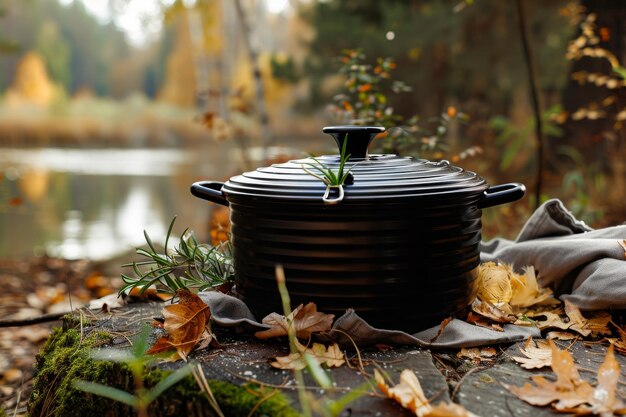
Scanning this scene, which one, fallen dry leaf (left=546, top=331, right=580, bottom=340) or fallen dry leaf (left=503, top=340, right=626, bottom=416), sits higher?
fallen dry leaf (left=503, top=340, right=626, bottom=416)

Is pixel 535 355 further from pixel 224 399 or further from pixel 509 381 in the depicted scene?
pixel 224 399

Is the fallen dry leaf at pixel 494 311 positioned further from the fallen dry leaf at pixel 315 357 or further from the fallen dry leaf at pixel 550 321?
the fallen dry leaf at pixel 315 357

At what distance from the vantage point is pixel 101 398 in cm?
175

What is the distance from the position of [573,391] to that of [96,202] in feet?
39.8

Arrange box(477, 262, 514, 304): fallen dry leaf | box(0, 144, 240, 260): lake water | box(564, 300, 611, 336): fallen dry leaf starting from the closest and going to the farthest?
box(564, 300, 611, 336): fallen dry leaf
box(477, 262, 514, 304): fallen dry leaf
box(0, 144, 240, 260): lake water

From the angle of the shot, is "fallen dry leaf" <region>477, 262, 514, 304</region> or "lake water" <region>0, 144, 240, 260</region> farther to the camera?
"lake water" <region>0, 144, 240, 260</region>

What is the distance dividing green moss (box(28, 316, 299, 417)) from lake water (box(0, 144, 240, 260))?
494mm

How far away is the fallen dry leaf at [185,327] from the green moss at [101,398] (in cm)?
12

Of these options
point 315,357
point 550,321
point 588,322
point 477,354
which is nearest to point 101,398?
point 315,357

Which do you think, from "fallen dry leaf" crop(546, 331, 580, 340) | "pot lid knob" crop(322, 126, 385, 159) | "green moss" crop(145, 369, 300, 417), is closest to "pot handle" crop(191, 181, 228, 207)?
"pot lid knob" crop(322, 126, 385, 159)

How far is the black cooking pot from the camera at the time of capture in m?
1.75

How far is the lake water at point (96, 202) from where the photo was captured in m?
7.86

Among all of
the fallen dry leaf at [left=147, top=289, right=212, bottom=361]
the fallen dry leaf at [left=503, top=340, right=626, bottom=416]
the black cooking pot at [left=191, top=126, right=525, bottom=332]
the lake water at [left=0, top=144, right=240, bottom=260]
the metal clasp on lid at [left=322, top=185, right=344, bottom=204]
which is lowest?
the lake water at [left=0, top=144, right=240, bottom=260]

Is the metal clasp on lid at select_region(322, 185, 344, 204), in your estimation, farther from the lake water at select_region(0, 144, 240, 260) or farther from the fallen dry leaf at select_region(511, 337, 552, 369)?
the lake water at select_region(0, 144, 240, 260)
